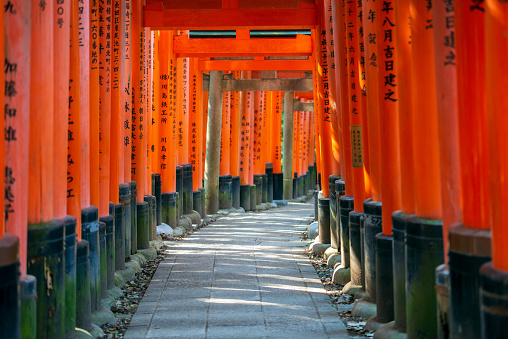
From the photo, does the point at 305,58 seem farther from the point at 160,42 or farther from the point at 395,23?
the point at 395,23

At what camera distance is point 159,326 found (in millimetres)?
6332

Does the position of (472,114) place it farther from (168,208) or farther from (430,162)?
(168,208)

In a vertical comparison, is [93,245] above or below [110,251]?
above

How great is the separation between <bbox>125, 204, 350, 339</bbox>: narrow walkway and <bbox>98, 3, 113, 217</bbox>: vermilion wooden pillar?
1.32 meters

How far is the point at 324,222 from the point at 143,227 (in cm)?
275

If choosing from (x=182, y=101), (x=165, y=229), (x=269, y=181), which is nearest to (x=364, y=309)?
(x=165, y=229)

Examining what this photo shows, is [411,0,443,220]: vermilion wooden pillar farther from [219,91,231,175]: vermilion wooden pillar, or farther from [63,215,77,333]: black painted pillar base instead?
[219,91,231,175]: vermilion wooden pillar

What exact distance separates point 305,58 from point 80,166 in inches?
453

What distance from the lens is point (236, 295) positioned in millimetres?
7664

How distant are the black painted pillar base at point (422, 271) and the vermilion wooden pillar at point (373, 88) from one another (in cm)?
174

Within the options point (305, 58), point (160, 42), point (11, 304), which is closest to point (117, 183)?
point (11, 304)

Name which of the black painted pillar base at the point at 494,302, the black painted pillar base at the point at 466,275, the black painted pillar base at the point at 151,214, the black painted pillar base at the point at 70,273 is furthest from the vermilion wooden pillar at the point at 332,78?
the black painted pillar base at the point at 494,302

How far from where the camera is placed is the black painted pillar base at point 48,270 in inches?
183

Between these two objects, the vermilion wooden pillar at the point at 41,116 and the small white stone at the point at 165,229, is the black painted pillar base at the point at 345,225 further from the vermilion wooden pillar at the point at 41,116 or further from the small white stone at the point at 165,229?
the small white stone at the point at 165,229
